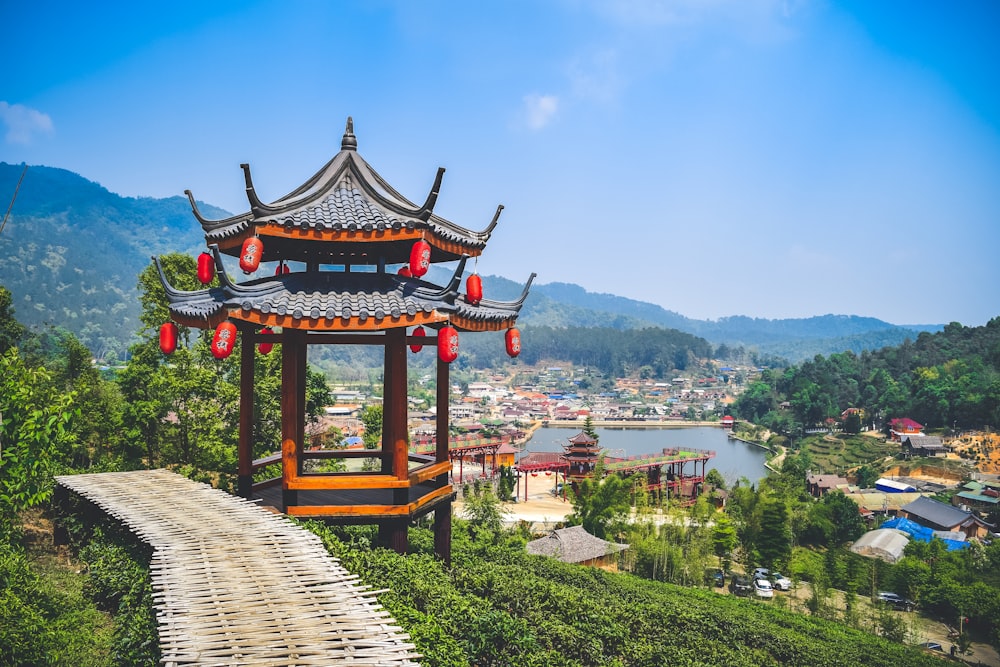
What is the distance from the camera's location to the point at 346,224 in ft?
28.3

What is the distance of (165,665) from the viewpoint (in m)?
4.47

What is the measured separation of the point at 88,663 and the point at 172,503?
7.92 ft

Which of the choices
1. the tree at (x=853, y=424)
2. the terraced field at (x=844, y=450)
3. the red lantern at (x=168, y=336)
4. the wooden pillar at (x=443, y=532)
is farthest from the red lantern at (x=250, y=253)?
the tree at (x=853, y=424)

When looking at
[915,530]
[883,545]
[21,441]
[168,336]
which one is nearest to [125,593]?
[21,441]

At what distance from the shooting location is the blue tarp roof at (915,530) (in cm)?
4144

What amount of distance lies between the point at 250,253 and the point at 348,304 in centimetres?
146

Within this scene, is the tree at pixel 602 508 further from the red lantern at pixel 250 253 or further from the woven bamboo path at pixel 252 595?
the red lantern at pixel 250 253

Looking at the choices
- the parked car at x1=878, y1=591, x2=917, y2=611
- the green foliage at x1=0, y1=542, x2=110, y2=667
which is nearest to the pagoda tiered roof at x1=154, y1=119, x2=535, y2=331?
the green foliage at x1=0, y1=542, x2=110, y2=667

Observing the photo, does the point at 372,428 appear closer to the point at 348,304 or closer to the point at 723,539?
the point at 723,539

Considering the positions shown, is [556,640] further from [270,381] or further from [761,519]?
[761,519]

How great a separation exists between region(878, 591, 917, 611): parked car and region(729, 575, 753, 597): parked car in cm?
586

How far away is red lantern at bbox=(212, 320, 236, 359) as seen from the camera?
8.32 m

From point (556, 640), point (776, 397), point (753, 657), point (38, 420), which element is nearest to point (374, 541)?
point (556, 640)

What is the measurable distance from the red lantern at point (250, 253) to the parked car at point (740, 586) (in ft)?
96.4
